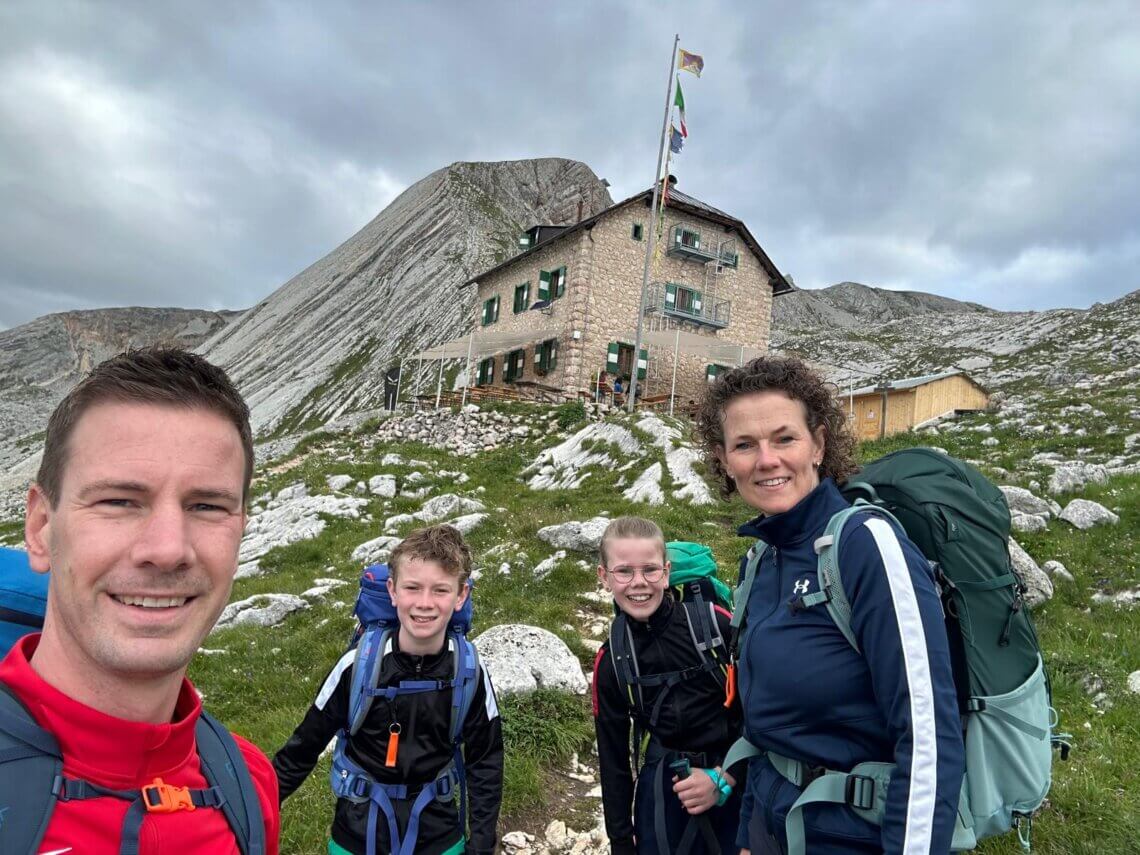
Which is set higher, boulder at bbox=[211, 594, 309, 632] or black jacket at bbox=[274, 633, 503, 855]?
black jacket at bbox=[274, 633, 503, 855]

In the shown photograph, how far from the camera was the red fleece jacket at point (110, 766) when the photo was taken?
1.34m

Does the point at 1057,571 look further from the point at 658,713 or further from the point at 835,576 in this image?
the point at 835,576

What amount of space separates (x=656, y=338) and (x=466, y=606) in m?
23.7

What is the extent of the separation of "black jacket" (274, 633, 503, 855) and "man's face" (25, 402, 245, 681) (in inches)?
75.4

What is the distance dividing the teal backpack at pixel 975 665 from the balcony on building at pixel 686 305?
2633 centimetres

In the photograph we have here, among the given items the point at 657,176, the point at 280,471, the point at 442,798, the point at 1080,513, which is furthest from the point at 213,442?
the point at 657,176

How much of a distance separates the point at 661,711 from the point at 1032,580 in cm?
675

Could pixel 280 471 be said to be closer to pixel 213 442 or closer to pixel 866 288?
pixel 213 442

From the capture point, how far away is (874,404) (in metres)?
24.2

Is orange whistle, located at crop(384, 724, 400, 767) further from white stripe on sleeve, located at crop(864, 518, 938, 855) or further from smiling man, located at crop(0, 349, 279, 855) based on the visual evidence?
white stripe on sleeve, located at crop(864, 518, 938, 855)

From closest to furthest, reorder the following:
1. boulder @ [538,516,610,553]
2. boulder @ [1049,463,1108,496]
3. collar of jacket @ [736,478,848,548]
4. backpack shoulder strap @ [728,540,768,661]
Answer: collar of jacket @ [736,478,848,548] < backpack shoulder strap @ [728,540,768,661] < boulder @ [538,516,610,553] < boulder @ [1049,463,1108,496]

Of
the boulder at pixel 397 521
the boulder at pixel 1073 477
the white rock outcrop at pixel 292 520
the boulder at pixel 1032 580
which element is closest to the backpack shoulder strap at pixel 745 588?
the boulder at pixel 1032 580

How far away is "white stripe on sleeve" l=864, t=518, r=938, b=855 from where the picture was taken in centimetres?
188

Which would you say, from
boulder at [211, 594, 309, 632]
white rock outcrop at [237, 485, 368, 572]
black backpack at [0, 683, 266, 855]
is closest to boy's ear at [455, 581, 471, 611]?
black backpack at [0, 683, 266, 855]
